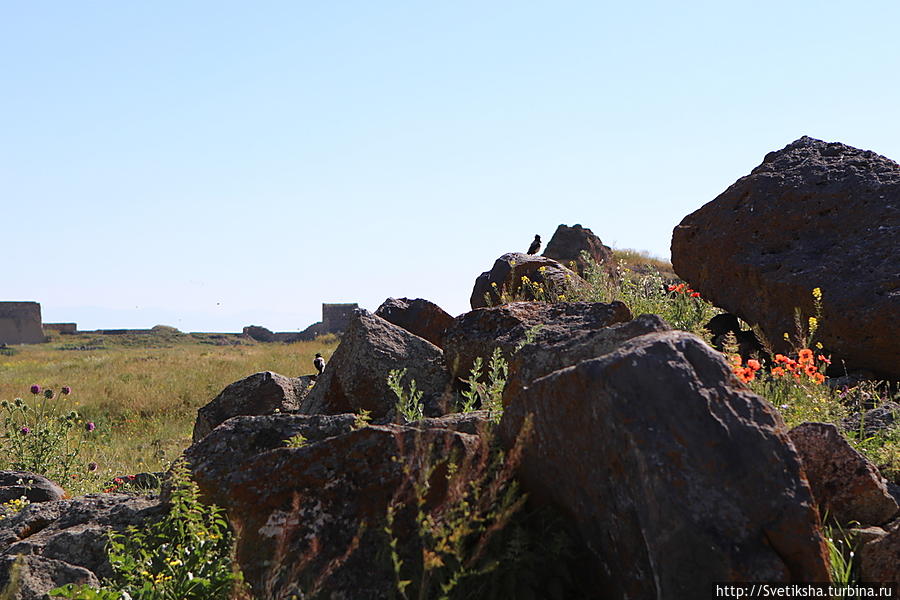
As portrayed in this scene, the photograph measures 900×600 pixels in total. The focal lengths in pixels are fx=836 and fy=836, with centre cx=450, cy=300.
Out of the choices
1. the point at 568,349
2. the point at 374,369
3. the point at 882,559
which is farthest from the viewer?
the point at 374,369

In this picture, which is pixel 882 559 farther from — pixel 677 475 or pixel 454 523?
pixel 454 523

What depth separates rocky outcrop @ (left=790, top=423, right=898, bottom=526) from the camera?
411cm

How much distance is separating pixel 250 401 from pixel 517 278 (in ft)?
11.7

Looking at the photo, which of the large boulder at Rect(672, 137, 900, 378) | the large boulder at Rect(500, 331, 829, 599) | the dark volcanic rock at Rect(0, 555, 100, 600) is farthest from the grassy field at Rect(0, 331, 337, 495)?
the large boulder at Rect(672, 137, 900, 378)

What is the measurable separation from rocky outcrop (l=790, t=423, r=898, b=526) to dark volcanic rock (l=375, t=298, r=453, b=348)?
528 cm

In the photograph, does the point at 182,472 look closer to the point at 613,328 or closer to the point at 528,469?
the point at 528,469

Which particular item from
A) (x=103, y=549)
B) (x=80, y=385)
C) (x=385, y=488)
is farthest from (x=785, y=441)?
(x=80, y=385)

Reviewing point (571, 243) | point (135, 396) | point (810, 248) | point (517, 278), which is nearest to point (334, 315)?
point (571, 243)

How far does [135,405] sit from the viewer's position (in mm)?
15266

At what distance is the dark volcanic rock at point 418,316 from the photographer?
30.0 ft

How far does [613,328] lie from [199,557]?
2.35 meters

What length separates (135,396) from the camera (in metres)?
15.9

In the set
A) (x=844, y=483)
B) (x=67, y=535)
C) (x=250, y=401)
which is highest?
(x=250, y=401)

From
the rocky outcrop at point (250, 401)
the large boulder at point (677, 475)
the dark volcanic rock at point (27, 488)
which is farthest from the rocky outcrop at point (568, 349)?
the rocky outcrop at point (250, 401)
